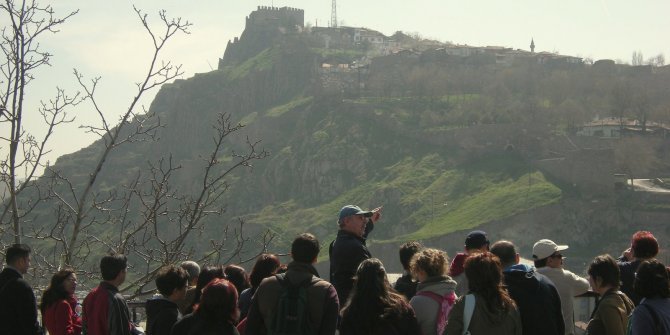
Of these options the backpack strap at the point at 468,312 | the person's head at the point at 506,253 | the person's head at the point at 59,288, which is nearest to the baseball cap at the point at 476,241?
the person's head at the point at 506,253

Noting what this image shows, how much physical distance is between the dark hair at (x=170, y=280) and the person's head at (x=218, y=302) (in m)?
0.92

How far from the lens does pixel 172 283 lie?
7.82 m

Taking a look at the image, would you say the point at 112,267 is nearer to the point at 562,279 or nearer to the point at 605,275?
the point at 562,279

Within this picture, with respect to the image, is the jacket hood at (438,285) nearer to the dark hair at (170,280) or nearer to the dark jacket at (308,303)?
the dark jacket at (308,303)

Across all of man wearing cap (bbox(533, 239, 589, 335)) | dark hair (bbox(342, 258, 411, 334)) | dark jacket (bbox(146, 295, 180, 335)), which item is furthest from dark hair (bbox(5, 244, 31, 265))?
man wearing cap (bbox(533, 239, 589, 335))

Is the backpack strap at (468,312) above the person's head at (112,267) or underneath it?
underneath

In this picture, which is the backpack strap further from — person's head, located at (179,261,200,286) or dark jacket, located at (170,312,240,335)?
person's head, located at (179,261,200,286)

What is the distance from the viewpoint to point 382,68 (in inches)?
4279

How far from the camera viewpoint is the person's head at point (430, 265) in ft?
25.5

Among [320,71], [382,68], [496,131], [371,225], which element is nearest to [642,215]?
[496,131]

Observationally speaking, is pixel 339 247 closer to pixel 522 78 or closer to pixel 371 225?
pixel 371 225

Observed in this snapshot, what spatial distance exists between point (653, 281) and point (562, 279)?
1.22 meters

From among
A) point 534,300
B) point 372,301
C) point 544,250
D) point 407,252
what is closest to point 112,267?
point 372,301

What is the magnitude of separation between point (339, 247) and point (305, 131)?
9820 cm
